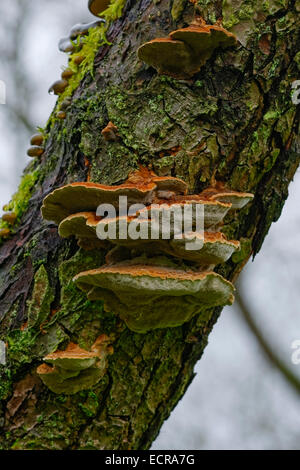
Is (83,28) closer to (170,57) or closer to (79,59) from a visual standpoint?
(79,59)

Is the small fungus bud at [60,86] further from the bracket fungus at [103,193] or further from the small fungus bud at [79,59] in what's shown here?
the bracket fungus at [103,193]

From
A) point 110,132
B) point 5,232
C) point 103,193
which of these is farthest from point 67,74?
point 103,193

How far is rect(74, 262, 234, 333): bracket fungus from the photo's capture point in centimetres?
161

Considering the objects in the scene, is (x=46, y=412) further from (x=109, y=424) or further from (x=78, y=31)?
(x=78, y=31)

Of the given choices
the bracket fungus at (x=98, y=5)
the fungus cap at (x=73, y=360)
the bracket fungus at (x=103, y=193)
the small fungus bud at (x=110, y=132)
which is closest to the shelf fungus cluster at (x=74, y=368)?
the fungus cap at (x=73, y=360)

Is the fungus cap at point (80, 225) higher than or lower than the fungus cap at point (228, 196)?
lower

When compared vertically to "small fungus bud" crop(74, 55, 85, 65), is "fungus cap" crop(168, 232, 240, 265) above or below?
below

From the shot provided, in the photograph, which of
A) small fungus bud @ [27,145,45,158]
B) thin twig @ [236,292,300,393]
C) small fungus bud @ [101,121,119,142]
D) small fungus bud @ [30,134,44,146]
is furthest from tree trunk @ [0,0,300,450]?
thin twig @ [236,292,300,393]

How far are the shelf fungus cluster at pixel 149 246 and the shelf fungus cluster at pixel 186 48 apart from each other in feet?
1.64

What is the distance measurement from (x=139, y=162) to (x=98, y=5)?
45.0 inches

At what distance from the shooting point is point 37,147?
252 cm

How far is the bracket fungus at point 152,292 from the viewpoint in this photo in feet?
5.28

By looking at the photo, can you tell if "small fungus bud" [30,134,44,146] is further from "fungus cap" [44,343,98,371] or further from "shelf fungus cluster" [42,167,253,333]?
"fungus cap" [44,343,98,371]

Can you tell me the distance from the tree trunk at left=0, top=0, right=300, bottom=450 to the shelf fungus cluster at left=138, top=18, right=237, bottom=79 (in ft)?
0.14
